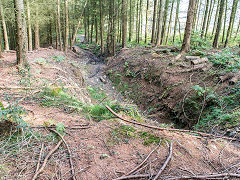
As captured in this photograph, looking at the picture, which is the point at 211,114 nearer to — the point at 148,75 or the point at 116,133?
the point at 116,133

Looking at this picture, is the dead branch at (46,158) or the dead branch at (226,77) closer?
the dead branch at (46,158)

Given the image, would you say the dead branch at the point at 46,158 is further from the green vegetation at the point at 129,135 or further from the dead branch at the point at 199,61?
the dead branch at the point at 199,61

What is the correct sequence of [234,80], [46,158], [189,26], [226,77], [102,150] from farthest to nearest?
[189,26] → [226,77] → [234,80] → [102,150] → [46,158]

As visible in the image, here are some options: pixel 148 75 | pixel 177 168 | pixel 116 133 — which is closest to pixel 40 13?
pixel 148 75

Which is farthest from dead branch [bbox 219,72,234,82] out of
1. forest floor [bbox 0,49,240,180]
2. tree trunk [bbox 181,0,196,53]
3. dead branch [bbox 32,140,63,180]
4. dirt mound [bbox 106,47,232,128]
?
dead branch [bbox 32,140,63,180]

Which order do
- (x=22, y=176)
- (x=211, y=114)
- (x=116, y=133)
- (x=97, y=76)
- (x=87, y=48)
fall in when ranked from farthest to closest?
(x=87, y=48) < (x=97, y=76) < (x=211, y=114) < (x=116, y=133) < (x=22, y=176)

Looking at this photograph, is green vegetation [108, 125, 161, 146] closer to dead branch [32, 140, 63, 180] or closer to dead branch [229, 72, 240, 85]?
dead branch [32, 140, 63, 180]

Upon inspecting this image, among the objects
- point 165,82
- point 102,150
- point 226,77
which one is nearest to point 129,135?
point 102,150

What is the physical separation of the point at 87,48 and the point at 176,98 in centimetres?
2037

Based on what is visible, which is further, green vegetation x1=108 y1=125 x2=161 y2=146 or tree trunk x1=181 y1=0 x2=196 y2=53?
tree trunk x1=181 y1=0 x2=196 y2=53

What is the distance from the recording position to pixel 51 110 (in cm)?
398

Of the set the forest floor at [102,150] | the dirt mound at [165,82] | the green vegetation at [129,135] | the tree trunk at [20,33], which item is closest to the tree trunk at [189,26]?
the dirt mound at [165,82]

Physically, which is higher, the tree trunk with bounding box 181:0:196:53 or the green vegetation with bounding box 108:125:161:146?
the tree trunk with bounding box 181:0:196:53

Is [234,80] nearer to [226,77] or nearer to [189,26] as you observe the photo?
[226,77]
